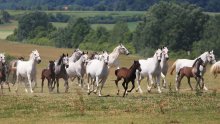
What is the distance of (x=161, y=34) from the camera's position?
355 feet

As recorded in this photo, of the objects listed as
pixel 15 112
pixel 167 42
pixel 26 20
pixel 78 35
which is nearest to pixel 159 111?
pixel 15 112

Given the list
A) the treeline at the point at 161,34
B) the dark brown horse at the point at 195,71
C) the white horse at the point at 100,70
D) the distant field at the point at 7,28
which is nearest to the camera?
the white horse at the point at 100,70

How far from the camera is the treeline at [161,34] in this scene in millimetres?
105438

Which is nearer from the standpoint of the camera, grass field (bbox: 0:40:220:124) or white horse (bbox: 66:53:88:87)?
grass field (bbox: 0:40:220:124)

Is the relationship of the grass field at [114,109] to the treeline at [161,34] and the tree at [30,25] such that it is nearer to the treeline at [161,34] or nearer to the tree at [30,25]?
the treeline at [161,34]

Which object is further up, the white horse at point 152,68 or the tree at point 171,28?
the tree at point 171,28

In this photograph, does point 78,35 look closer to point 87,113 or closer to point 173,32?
point 173,32

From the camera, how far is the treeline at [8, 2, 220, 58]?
346ft

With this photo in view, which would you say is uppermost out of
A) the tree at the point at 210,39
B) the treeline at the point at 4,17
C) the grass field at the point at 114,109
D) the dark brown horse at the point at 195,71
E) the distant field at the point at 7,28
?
the treeline at the point at 4,17

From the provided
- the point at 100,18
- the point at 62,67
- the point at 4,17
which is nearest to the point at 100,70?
the point at 62,67

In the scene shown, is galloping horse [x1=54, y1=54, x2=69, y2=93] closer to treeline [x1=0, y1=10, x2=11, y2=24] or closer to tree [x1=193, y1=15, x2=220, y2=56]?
tree [x1=193, y1=15, x2=220, y2=56]

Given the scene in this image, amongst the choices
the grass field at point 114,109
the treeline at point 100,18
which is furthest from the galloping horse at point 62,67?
the treeline at point 100,18

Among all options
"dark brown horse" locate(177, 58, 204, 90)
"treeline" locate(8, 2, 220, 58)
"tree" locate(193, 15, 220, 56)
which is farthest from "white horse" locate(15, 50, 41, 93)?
"tree" locate(193, 15, 220, 56)

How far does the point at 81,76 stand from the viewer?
125 ft
